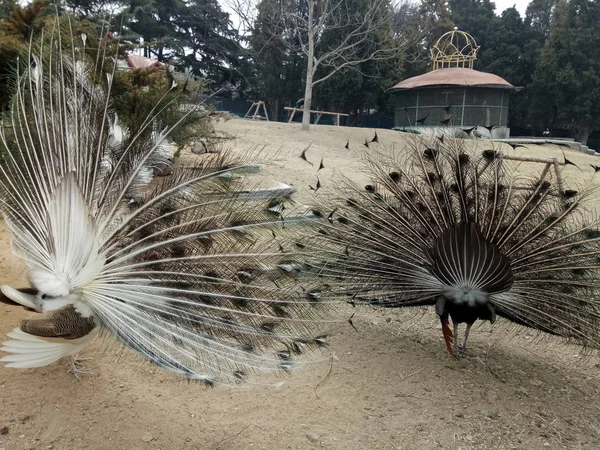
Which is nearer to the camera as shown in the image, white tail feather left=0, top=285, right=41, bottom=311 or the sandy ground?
white tail feather left=0, top=285, right=41, bottom=311

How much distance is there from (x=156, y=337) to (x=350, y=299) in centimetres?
162

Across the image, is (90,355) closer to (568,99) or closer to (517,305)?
(517,305)

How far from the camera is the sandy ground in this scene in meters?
2.82

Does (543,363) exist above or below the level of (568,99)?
below

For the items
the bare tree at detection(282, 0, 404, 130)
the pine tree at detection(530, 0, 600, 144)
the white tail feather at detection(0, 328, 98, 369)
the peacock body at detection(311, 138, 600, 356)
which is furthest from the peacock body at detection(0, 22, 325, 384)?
the pine tree at detection(530, 0, 600, 144)

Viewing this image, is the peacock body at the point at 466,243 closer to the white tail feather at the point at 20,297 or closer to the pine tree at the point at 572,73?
the white tail feather at the point at 20,297

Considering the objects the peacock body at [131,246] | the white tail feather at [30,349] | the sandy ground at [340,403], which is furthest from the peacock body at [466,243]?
the white tail feather at [30,349]

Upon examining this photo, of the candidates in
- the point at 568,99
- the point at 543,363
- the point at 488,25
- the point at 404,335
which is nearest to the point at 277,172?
the point at 404,335

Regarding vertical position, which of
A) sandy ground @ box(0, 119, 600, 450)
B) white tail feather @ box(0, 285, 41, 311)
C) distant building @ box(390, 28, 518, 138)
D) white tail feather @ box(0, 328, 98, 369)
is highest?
distant building @ box(390, 28, 518, 138)

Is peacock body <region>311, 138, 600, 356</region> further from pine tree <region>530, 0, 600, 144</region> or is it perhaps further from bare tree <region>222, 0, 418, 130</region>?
pine tree <region>530, 0, 600, 144</region>

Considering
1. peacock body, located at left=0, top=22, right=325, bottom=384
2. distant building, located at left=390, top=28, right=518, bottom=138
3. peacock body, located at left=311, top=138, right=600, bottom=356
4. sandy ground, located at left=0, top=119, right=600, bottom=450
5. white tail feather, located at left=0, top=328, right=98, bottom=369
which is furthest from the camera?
distant building, located at left=390, top=28, right=518, bottom=138

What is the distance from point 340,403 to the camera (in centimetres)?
323

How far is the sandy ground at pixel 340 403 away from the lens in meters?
2.82

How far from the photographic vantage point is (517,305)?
136 inches
